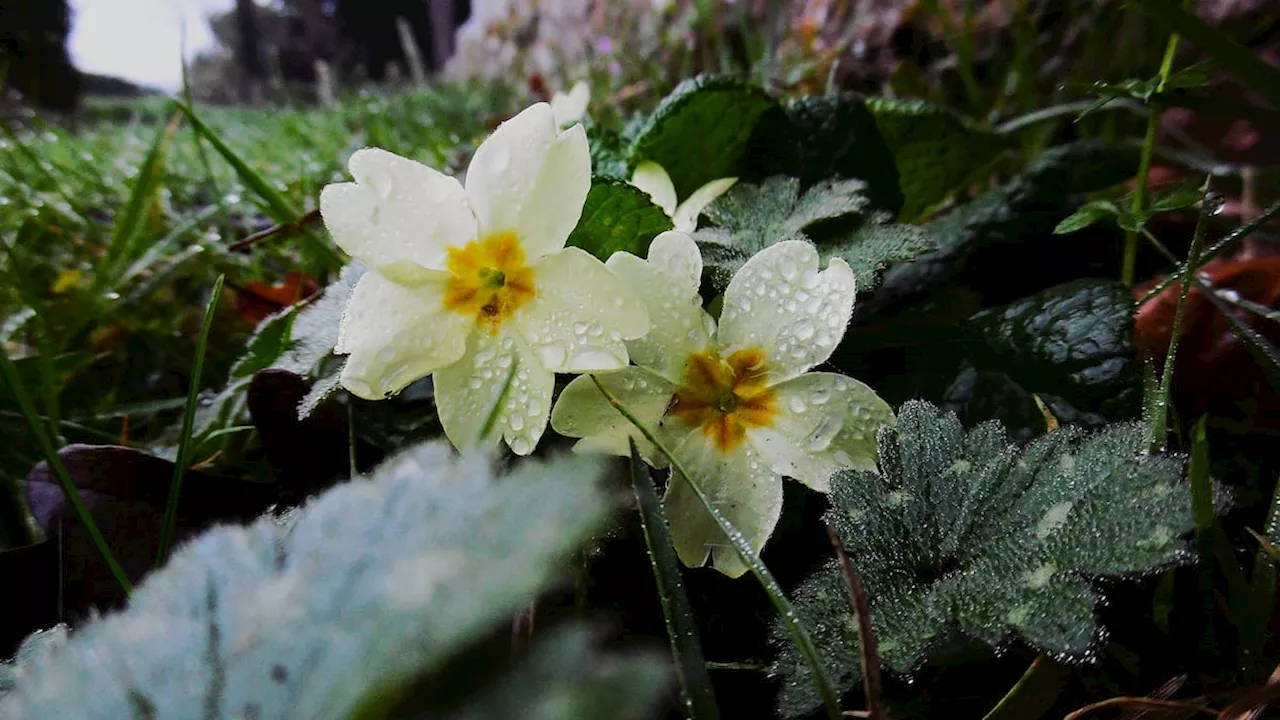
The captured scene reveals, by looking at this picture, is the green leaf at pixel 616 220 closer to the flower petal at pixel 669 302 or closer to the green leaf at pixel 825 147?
the flower petal at pixel 669 302

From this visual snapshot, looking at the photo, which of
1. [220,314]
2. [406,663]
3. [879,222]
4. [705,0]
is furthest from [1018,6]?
[406,663]

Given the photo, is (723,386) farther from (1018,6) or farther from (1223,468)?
(1018,6)

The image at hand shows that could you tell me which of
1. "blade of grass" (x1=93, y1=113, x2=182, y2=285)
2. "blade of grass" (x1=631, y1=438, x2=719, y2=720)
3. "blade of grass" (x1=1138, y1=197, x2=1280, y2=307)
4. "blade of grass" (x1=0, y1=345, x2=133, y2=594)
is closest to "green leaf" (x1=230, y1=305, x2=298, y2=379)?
"blade of grass" (x1=0, y1=345, x2=133, y2=594)

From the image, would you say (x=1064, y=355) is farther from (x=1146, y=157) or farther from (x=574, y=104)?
(x=574, y=104)

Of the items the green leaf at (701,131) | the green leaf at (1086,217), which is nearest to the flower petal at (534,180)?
the green leaf at (701,131)

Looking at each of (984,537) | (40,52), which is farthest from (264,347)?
(40,52)

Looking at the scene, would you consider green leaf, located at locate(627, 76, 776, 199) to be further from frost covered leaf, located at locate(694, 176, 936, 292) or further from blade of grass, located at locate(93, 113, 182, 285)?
blade of grass, located at locate(93, 113, 182, 285)
